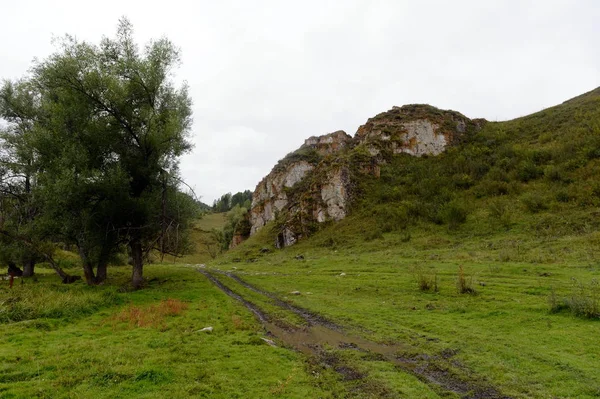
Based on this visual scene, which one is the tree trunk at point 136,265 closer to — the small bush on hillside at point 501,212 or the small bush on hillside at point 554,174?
the small bush on hillside at point 501,212

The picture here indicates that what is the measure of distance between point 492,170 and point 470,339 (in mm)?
49518

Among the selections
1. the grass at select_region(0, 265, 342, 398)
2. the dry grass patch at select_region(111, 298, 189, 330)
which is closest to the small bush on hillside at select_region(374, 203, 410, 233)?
the grass at select_region(0, 265, 342, 398)

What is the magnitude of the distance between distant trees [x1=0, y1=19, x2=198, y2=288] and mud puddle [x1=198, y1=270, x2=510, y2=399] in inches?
595

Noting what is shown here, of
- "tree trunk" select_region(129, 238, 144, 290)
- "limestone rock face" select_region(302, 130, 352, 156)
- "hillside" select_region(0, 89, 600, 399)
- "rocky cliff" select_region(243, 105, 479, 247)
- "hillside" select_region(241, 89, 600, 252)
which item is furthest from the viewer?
"limestone rock face" select_region(302, 130, 352, 156)

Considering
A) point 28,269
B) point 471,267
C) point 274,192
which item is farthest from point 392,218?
point 274,192

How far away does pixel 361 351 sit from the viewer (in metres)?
11.3

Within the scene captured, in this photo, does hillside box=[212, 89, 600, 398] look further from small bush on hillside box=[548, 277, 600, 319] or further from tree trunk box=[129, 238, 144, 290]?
tree trunk box=[129, 238, 144, 290]

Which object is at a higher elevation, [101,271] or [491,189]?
[491,189]

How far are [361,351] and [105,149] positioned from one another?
24937mm

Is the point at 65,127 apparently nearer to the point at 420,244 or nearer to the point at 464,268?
the point at 464,268

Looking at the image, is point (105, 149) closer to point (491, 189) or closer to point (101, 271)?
point (101, 271)

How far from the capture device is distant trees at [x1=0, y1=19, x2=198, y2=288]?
77.6 feet

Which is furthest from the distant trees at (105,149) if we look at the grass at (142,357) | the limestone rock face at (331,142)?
the limestone rock face at (331,142)

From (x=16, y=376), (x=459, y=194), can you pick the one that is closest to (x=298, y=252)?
(x=459, y=194)
